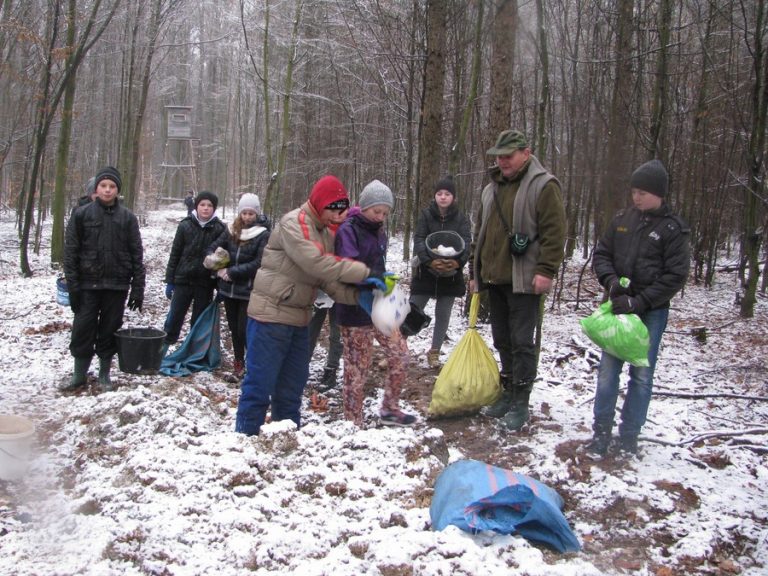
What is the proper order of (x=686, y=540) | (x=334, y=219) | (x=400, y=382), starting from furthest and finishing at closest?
(x=400, y=382)
(x=334, y=219)
(x=686, y=540)

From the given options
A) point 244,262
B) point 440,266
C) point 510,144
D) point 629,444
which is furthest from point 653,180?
point 244,262

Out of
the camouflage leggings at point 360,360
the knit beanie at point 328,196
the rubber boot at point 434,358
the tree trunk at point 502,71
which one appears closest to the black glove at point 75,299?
the camouflage leggings at point 360,360

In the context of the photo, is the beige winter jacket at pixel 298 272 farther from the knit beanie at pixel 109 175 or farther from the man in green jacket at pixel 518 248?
the knit beanie at pixel 109 175

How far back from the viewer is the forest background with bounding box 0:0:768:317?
8469 millimetres

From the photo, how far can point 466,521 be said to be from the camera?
2.79 meters

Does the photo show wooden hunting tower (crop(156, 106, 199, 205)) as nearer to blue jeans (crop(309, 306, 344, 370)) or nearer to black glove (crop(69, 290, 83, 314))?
black glove (crop(69, 290, 83, 314))

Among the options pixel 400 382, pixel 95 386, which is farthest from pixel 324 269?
pixel 95 386

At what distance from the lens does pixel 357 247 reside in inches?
170

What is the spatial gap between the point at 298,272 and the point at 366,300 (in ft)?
1.71

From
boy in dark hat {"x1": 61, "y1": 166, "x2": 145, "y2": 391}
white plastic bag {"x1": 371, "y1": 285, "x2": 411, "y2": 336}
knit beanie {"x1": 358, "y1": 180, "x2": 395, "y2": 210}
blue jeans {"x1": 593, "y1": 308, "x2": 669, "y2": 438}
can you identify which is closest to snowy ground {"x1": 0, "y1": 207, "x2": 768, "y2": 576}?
blue jeans {"x1": 593, "y1": 308, "x2": 669, "y2": 438}

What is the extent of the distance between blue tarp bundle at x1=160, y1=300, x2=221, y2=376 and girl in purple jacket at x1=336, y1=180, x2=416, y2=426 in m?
2.26

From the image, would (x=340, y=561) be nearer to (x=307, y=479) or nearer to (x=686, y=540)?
(x=307, y=479)

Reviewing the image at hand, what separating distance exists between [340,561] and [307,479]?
2.46 ft

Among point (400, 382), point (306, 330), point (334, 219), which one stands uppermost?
point (334, 219)
